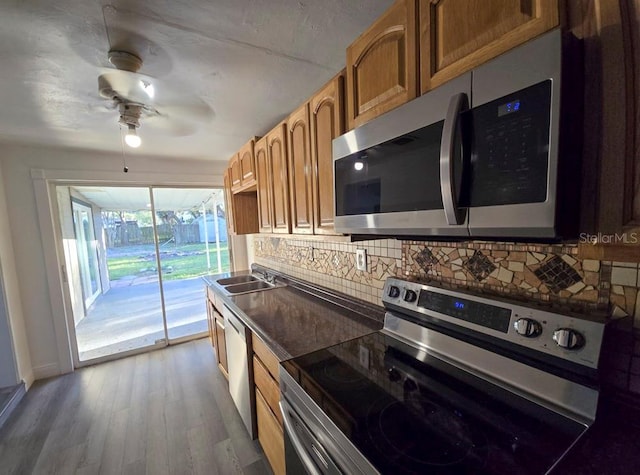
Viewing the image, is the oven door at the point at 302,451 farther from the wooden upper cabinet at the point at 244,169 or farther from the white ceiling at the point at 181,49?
the wooden upper cabinet at the point at 244,169

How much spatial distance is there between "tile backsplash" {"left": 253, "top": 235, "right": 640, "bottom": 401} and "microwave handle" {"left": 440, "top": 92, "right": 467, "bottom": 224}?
446 millimetres

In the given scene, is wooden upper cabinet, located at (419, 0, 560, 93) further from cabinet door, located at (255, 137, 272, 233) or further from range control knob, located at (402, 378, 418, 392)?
cabinet door, located at (255, 137, 272, 233)

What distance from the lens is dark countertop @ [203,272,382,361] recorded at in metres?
1.27

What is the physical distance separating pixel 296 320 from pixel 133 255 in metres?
3.01

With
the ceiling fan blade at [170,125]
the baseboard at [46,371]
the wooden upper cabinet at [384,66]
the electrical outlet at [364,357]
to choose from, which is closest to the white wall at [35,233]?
the baseboard at [46,371]

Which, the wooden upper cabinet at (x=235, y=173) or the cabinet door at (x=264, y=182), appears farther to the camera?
the wooden upper cabinet at (x=235, y=173)

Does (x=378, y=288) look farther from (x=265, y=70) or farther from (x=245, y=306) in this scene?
(x=265, y=70)

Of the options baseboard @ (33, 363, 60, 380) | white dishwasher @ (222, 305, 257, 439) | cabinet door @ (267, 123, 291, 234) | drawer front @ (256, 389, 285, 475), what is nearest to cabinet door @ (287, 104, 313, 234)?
cabinet door @ (267, 123, 291, 234)

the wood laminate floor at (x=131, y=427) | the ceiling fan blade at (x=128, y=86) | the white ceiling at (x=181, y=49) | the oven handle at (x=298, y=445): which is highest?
the white ceiling at (x=181, y=49)

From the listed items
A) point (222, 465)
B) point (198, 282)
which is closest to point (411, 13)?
point (222, 465)

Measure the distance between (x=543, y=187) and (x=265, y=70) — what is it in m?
1.43

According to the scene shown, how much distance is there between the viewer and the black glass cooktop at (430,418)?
0.60m

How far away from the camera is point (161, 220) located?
347 cm

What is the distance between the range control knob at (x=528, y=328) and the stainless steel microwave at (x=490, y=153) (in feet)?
1.16
